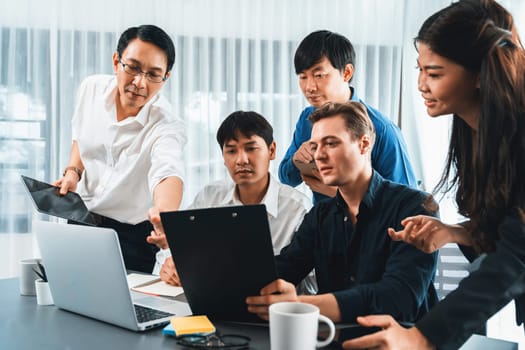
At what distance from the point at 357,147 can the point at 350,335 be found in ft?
2.28

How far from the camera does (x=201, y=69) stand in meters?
3.64

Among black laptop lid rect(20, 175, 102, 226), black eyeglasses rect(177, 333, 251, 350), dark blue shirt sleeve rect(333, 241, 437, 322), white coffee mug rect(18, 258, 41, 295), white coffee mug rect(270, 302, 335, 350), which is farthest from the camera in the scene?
black laptop lid rect(20, 175, 102, 226)

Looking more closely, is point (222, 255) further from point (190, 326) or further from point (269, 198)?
point (269, 198)

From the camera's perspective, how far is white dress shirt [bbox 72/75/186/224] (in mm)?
1885

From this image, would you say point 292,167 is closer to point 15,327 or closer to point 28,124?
point 15,327

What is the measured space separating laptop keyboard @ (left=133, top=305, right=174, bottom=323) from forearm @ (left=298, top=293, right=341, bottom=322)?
0.31 metres

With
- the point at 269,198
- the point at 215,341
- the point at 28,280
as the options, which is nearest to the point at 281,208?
the point at 269,198

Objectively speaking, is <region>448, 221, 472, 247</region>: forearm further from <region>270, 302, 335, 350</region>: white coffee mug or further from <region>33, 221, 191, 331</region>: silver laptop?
<region>33, 221, 191, 331</region>: silver laptop

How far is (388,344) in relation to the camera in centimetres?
93

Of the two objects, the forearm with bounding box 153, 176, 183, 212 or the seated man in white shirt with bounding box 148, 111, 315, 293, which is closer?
the forearm with bounding box 153, 176, 183, 212

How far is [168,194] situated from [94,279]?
55 cm

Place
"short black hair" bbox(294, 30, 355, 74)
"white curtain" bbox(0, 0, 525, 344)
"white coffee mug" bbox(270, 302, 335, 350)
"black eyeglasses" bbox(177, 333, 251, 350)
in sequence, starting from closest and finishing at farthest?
"white coffee mug" bbox(270, 302, 335, 350) < "black eyeglasses" bbox(177, 333, 251, 350) < "short black hair" bbox(294, 30, 355, 74) < "white curtain" bbox(0, 0, 525, 344)

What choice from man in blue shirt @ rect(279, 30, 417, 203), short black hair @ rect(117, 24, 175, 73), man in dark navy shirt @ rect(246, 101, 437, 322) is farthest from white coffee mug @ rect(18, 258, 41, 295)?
man in blue shirt @ rect(279, 30, 417, 203)

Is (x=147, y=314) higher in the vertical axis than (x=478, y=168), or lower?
lower
